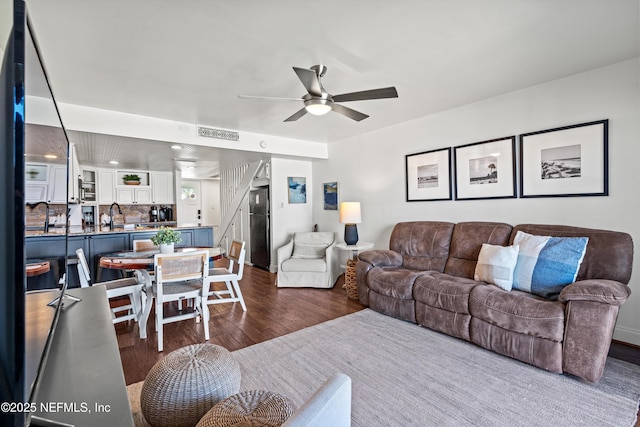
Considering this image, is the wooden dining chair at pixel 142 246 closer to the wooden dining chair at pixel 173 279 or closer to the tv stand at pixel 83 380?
the wooden dining chair at pixel 173 279

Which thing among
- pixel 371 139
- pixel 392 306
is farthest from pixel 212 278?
pixel 371 139

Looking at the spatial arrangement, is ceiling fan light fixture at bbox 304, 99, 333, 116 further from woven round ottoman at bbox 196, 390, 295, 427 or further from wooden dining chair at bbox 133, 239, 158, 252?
wooden dining chair at bbox 133, 239, 158, 252

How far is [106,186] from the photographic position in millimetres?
6871

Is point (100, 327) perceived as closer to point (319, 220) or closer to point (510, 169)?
point (510, 169)

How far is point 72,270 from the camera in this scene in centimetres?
373

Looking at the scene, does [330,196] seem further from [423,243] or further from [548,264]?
[548,264]

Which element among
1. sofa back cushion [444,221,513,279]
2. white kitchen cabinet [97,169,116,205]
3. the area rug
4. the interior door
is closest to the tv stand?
the area rug

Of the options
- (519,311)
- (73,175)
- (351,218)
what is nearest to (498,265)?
(519,311)

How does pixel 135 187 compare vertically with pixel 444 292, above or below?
above

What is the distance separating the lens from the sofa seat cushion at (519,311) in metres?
2.15

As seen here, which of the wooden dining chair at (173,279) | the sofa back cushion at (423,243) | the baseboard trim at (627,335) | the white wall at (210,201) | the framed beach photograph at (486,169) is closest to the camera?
the baseboard trim at (627,335)

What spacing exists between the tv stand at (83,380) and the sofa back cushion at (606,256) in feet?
10.6

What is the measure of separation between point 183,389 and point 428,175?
3688 mm

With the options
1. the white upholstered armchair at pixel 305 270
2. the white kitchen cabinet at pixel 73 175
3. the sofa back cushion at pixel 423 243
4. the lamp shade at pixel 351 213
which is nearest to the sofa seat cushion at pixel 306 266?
the white upholstered armchair at pixel 305 270
